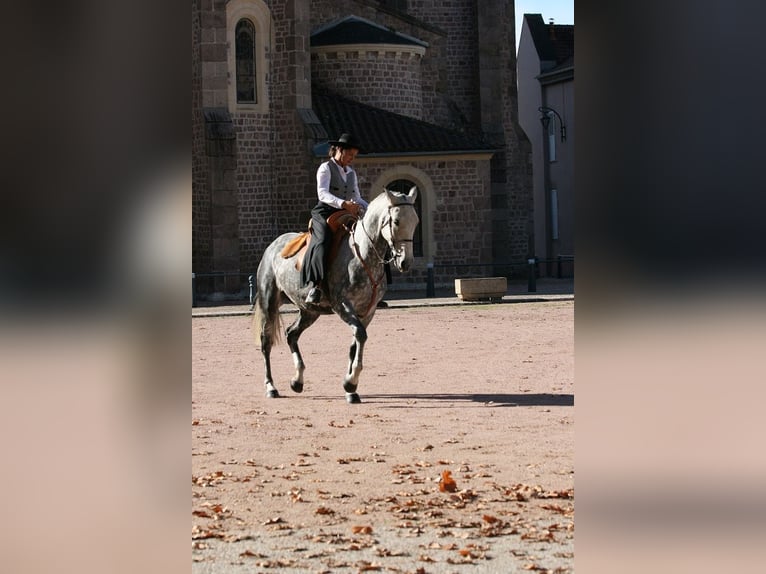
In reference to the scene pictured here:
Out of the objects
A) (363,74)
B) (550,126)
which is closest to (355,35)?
(363,74)

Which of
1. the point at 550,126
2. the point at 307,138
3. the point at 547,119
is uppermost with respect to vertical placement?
the point at 547,119

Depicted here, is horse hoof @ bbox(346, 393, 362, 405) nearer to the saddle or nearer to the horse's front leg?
the horse's front leg

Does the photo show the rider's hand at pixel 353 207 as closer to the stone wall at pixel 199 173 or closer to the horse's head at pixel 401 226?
the horse's head at pixel 401 226

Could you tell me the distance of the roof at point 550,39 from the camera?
53.9 meters

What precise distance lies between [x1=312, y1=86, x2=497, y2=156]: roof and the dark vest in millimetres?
21189

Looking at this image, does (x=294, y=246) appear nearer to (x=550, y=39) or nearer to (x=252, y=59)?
(x=252, y=59)

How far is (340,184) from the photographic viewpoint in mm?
14148

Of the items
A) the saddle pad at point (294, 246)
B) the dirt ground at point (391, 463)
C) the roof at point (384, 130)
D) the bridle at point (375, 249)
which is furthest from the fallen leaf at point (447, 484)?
the roof at point (384, 130)

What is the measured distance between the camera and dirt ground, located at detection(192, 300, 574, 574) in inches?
264

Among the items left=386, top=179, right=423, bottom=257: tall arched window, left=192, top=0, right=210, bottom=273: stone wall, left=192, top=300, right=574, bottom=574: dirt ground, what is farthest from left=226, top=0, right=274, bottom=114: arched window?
left=192, top=300, right=574, bottom=574: dirt ground

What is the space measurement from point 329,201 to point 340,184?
1.11 ft

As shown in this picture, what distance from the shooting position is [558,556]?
6.40 m
